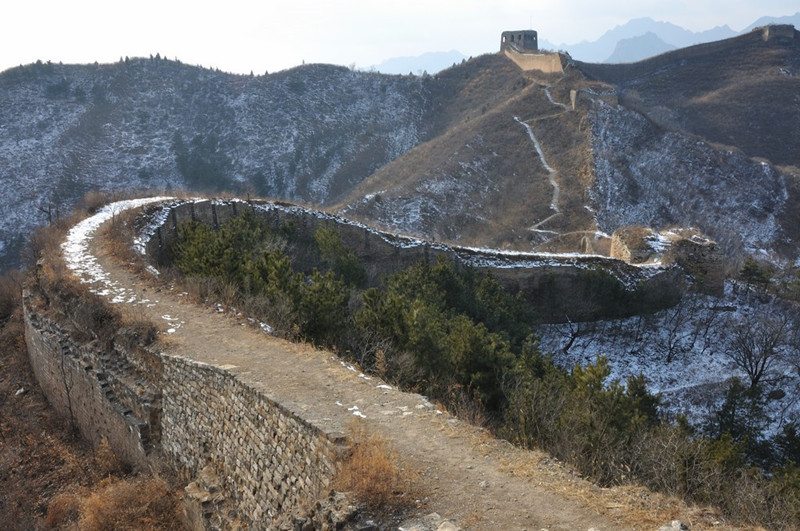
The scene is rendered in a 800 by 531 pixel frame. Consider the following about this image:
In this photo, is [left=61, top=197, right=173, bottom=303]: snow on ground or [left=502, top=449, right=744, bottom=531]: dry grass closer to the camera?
[left=502, top=449, right=744, bottom=531]: dry grass

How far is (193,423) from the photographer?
860 centimetres

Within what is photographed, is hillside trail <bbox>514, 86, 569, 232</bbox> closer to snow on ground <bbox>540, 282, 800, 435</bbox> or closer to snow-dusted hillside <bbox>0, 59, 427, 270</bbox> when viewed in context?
snow-dusted hillside <bbox>0, 59, 427, 270</bbox>

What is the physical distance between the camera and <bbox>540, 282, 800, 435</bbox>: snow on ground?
65.1 feet

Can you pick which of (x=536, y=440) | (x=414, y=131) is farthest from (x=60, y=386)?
(x=414, y=131)

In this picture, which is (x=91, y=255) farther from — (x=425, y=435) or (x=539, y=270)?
(x=539, y=270)

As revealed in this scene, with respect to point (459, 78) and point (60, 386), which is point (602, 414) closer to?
point (60, 386)

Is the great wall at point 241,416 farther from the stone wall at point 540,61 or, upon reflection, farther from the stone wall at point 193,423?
the stone wall at point 540,61

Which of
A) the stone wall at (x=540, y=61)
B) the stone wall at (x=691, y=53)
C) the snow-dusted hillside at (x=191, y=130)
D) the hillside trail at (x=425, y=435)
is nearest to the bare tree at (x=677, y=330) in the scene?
the hillside trail at (x=425, y=435)

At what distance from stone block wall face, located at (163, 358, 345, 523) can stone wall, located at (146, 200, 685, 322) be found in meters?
14.9

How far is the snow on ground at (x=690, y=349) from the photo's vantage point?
65.1 feet

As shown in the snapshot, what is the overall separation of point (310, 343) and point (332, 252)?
38.5 feet

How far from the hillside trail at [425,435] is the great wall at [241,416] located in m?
0.02

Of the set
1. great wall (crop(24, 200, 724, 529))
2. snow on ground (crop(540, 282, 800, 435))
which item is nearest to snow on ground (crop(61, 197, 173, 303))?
great wall (crop(24, 200, 724, 529))

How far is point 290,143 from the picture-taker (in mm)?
56125
